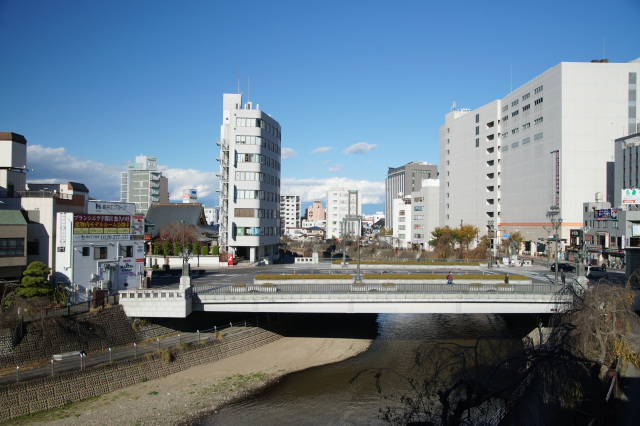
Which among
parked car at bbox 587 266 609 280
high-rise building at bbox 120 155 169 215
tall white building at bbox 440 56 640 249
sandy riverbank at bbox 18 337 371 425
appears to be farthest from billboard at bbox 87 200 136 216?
high-rise building at bbox 120 155 169 215

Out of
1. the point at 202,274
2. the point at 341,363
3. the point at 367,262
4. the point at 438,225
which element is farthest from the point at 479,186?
the point at 341,363

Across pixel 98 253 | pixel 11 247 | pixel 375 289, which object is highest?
pixel 11 247

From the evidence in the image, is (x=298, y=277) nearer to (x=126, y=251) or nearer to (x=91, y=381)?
(x=126, y=251)

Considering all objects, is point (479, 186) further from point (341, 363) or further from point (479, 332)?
point (341, 363)

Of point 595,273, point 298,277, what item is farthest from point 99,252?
point 595,273

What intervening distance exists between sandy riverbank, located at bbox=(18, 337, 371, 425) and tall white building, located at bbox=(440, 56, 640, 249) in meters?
60.0

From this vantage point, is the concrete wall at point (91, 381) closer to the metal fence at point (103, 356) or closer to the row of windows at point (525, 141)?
the metal fence at point (103, 356)

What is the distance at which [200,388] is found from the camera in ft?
87.8

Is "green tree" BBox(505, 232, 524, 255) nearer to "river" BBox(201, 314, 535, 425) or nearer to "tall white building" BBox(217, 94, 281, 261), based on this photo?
"river" BBox(201, 314, 535, 425)

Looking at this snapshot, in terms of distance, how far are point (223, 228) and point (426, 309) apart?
4261cm

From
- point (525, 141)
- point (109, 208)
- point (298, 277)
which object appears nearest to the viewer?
point (109, 208)

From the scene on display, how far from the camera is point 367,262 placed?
5619cm

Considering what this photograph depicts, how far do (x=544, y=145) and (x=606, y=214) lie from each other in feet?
59.7

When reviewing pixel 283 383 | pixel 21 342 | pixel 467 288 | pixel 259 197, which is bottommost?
pixel 283 383
